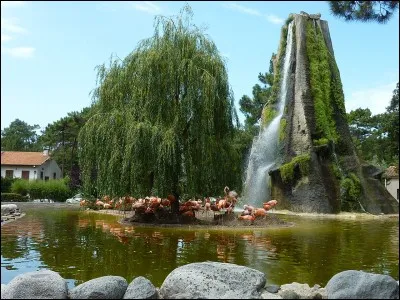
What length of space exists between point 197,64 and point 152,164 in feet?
11.4

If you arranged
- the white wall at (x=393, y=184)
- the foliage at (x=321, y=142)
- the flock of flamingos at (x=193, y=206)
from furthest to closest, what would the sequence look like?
the foliage at (x=321, y=142) < the flock of flamingos at (x=193, y=206) < the white wall at (x=393, y=184)

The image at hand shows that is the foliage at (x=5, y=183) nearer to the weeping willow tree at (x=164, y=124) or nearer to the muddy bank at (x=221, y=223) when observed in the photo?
the weeping willow tree at (x=164, y=124)

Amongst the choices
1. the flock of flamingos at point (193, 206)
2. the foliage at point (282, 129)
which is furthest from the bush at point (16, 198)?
the foliage at point (282, 129)

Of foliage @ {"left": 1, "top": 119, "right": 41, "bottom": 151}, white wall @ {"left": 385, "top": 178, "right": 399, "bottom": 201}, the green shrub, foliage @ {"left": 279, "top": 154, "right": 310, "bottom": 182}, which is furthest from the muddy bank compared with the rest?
foliage @ {"left": 1, "top": 119, "right": 41, "bottom": 151}

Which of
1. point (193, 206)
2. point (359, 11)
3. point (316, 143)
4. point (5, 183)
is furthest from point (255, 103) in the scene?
point (359, 11)

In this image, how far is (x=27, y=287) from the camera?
4230 mm

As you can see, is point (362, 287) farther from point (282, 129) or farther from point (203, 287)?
point (282, 129)

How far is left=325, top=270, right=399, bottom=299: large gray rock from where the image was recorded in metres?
4.01

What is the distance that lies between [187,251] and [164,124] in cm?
598

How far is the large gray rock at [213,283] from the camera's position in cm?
437

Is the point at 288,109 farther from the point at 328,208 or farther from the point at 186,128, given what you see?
the point at 186,128

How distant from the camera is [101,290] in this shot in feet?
14.1

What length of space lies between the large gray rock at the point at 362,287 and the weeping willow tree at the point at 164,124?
942 cm

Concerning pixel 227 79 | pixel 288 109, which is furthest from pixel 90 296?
pixel 288 109
